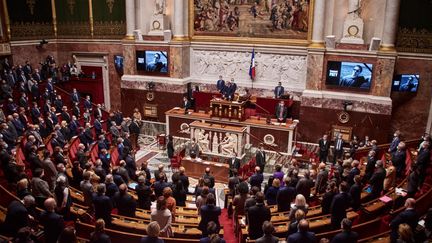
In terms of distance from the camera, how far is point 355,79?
16.7 metres

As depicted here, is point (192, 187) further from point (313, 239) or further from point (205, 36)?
point (205, 36)

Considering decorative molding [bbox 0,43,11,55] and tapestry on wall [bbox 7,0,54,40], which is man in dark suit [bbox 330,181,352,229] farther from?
tapestry on wall [bbox 7,0,54,40]

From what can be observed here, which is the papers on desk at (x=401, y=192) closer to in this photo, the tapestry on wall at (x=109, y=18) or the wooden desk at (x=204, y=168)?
the wooden desk at (x=204, y=168)

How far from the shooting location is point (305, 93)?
58.2 feet

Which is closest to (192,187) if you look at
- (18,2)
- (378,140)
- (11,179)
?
(11,179)

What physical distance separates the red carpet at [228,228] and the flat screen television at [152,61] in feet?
39.7

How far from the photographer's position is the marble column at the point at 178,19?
65.2ft

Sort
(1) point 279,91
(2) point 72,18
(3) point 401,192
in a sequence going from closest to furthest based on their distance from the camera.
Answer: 1. (3) point 401,192
2. (1) point 279,91
3. (2) point 72,18

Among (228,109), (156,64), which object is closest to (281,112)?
(228,109)

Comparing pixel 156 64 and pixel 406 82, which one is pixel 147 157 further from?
pixel 406 82

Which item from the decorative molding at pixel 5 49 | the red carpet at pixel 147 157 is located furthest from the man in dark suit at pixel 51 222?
the decorative molding at pixel 5 49

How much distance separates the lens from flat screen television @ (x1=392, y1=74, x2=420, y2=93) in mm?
16172

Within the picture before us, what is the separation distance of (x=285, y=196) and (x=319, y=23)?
11.6m

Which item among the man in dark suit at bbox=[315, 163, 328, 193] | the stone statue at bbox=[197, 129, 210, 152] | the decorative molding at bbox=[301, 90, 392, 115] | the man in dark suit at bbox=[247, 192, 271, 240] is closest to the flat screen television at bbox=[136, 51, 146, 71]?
the stone statue at bbox=[197, 129, 210, 152]
